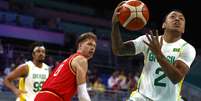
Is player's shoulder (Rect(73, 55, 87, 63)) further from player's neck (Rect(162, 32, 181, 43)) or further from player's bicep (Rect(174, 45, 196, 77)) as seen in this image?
player's bicep (Rect(174, 45, 196, 77))

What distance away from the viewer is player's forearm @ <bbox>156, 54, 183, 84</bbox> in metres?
4.12

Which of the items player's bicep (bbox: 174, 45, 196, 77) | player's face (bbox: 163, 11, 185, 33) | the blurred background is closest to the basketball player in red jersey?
player's face (bbox: 163, 11, 185, 33)

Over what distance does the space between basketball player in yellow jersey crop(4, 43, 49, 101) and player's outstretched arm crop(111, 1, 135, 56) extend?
3.73m

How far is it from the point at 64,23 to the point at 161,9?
694 centimetres

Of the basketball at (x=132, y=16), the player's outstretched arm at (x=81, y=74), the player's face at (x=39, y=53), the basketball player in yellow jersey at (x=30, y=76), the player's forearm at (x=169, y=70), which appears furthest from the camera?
the player's face at (x=39, y=53)

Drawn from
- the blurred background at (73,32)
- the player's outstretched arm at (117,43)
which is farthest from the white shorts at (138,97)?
the blurred background at (73,32)

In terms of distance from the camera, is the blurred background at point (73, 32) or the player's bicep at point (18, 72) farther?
the blurred background at point (73, 32)

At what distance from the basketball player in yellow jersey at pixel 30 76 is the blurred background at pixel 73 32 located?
335 centimetres

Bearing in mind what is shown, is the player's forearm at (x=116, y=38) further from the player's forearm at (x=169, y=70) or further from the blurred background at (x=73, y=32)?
the blurred background at (x=73, y=32)

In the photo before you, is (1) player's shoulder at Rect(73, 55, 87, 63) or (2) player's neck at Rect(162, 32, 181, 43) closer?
(2) player's neck at Rect(162, 32, 181, 43)

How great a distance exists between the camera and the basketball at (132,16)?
4677 millimetres

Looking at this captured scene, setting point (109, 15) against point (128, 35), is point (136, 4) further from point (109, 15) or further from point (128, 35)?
point (109, 15)

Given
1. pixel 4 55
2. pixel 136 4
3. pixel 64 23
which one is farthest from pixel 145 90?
pixel 64 23

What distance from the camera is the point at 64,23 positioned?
21.6 m
